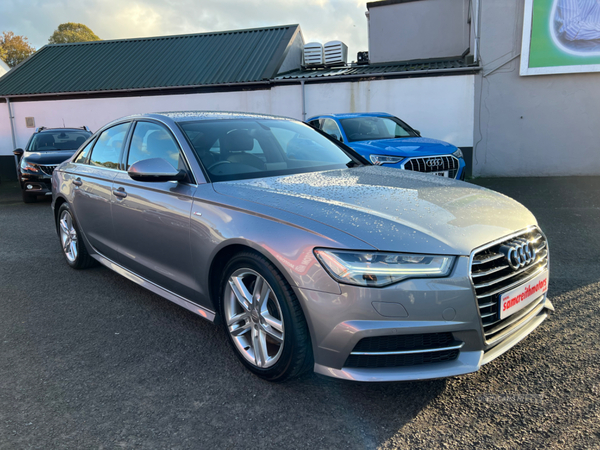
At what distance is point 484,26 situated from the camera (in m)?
12.1

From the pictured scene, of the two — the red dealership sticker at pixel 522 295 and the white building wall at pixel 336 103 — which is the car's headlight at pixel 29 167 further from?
the red dealership sticker at pixel 522 295

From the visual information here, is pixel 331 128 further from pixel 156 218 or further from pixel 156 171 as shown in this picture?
pixel 156 171

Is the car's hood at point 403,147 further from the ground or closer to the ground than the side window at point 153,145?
closer to the ground

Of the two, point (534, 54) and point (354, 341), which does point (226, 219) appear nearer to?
point (354, 341)

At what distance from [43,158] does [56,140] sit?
3.36 ft

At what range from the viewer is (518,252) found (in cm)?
Answer: 240

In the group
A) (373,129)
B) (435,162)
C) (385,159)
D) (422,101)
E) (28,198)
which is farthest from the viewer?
(422,101)

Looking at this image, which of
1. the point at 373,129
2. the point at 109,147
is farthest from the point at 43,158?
the point at 373,129

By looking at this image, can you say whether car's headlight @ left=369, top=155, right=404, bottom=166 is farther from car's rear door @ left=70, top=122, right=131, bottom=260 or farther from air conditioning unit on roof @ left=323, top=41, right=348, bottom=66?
air conditioning unit on roof @ left=323, top=41, right=348, bottom=66

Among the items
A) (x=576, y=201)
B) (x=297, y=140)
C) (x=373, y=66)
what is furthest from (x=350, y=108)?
(x=297, y=140)

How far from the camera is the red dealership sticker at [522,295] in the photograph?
232cm

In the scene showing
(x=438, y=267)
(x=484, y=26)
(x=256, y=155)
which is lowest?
Result: (x=438, y=267)

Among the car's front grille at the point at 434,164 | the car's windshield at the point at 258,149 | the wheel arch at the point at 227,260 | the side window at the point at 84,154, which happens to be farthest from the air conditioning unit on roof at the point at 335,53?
the wheel arch at the point at 227,260

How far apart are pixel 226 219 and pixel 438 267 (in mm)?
1239
